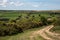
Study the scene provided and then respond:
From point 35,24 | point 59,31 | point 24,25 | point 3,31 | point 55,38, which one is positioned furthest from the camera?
point 35,24

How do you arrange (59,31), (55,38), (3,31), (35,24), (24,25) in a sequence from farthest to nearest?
(35,24) < (24,25) < (3,31) < (59,31) < (55,38)

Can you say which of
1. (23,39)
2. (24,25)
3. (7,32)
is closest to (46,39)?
(23,39)

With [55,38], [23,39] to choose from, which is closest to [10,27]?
[23,39]

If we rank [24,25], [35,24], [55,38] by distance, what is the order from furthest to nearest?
[35,24]
[24,25]
[55,38]

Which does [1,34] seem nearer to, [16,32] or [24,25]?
[16,32]

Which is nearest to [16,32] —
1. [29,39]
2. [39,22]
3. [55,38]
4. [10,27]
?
[10,27]

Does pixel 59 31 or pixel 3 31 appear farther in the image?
pixel 3 31

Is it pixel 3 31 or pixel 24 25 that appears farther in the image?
pixel 24 25

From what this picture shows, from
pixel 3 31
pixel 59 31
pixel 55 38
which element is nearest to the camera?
pixel 55 38

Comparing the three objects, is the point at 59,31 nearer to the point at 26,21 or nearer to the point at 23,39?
the point at 23,39
